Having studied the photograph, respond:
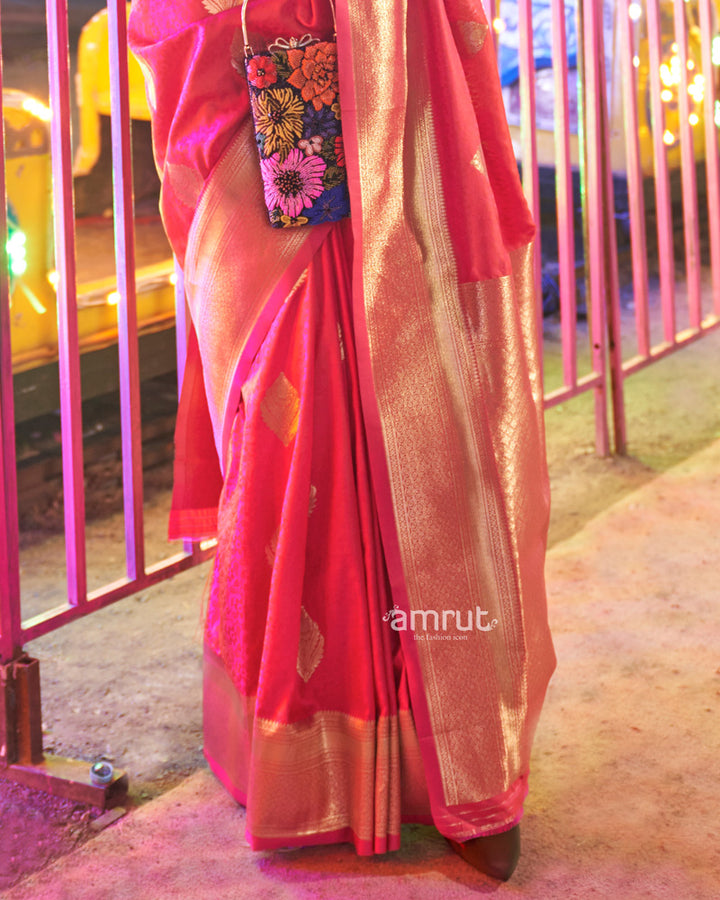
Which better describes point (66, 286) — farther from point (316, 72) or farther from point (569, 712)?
point (569, 712)

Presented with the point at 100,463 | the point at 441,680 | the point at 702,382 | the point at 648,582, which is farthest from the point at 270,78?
the point at 702,382

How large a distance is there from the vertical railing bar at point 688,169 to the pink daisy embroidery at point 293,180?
226 cm

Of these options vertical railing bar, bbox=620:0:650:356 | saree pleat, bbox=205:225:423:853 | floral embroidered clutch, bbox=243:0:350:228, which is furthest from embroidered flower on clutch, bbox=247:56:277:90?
vertical railing bar, bbox=620:0:650:356

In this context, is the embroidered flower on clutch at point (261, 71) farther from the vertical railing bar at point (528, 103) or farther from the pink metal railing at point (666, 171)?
the pink metal railing at point (666, 171)

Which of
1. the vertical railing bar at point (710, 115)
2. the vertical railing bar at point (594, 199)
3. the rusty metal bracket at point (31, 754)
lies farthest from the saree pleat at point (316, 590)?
the vertical railing bar at point (710, 115)

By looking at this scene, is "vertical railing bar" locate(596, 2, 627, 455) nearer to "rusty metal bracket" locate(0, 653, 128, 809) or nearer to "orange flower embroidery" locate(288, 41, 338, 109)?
"orange flower embroidery" locate(288, 41, 338, 109)

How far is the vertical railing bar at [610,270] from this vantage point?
3.11 m

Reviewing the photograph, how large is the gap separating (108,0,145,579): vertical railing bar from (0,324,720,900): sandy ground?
0.38m

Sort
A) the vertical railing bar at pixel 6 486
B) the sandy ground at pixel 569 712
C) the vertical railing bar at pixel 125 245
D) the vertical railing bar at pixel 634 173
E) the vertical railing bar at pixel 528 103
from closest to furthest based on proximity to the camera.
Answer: the sandy ground at pixel 569 712, the vertical railing bar at pixel 6 486, the vertical railing bar at pixel 125 245, the vertical railing bar at pixel 528 103, the vertical railing bar at pixel 634 173

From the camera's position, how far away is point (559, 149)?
2926mm

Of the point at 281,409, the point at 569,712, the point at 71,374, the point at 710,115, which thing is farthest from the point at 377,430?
the point at 710,115

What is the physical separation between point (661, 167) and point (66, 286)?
2179 mm

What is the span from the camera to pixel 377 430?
1.52 meters

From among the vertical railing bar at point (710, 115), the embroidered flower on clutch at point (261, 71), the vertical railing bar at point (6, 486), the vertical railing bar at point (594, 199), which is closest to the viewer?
the embroidered flower on clutch at point (261, 71)
